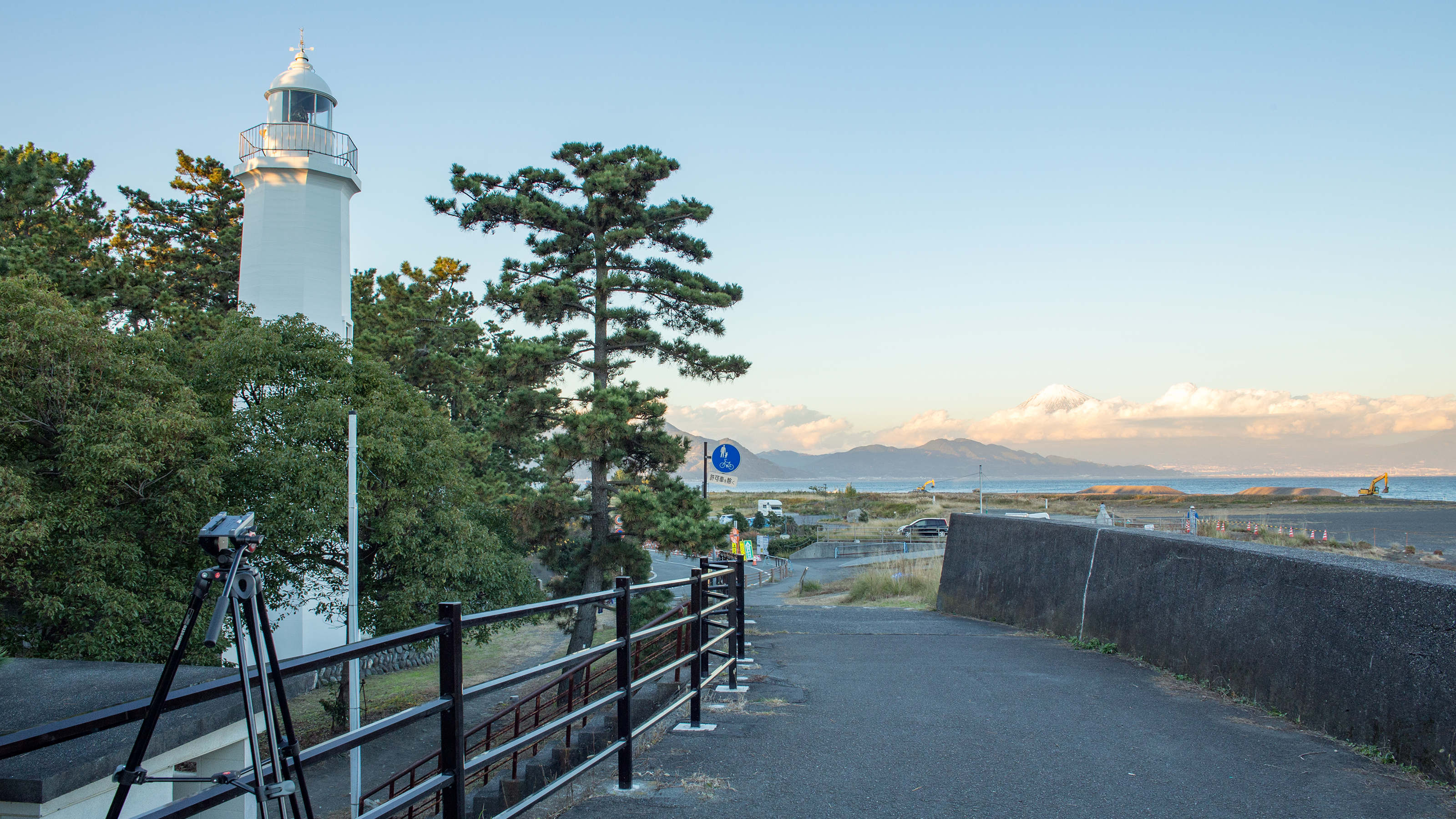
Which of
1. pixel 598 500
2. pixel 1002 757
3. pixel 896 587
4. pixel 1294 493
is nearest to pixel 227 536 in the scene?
pixel 1002 757

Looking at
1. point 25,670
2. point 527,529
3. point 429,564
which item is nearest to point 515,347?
point 527,529

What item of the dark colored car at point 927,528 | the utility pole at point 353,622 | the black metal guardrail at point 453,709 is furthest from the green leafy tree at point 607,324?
the dark colored car at point 927,528

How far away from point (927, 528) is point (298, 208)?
150 feet

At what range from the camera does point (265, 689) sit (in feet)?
7.39

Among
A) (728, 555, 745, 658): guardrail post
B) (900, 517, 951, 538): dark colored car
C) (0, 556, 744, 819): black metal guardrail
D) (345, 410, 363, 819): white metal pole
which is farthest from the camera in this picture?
(900, 517, 951, 538): dark colored car

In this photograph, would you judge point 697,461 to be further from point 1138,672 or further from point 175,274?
point 1138,672

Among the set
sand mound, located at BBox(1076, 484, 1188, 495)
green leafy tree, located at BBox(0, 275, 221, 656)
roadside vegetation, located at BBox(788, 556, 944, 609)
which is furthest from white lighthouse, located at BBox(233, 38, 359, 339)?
sand mound, located at BBox(1076, 484, 1188, 495)

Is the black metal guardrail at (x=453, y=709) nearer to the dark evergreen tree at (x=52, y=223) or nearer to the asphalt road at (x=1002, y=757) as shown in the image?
the asphalt road at (x=1002, y=757)

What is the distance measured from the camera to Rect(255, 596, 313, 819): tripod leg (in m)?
2.26

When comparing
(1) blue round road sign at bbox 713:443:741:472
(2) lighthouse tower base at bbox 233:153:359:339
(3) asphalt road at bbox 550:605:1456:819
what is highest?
(2) lighthouse tower base at bbox 233:153:359:339

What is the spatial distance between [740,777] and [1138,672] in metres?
5.06

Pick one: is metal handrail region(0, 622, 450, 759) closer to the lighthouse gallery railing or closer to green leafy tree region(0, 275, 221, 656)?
green leafy tree region(0, 275, 221, 656)

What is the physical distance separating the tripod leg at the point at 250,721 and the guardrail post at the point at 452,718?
110 centimetres

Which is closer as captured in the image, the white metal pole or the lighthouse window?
the white metal pole
